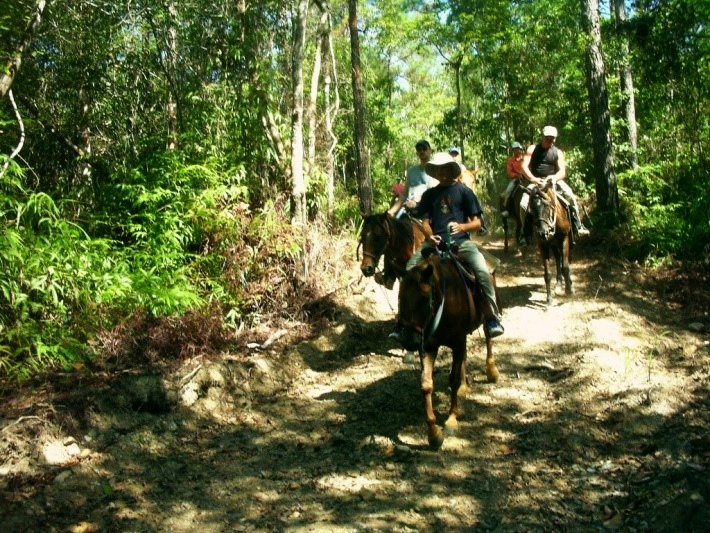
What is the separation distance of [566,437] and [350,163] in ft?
84.7

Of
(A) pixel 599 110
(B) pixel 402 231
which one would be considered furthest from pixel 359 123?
(B) pixel 402 231

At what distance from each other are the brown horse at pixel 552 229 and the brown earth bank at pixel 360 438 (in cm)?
179

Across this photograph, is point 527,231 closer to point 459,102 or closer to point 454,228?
point 454,228

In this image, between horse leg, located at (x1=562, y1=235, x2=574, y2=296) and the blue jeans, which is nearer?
the blue jeans

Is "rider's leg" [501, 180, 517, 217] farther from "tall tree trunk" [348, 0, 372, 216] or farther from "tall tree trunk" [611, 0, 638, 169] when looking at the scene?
"tall tree trunk" [611, 0, 638, 169]

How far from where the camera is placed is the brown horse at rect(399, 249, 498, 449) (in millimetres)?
→ 5484

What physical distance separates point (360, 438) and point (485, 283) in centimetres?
214

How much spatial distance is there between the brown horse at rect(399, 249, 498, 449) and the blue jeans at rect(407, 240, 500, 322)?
0.42 feet

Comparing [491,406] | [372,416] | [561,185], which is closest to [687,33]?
[561,185]

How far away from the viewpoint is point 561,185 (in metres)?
11.4

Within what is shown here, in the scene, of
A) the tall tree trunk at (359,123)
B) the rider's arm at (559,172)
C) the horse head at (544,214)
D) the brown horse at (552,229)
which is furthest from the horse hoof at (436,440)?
the tall tree trunk at (359,123)

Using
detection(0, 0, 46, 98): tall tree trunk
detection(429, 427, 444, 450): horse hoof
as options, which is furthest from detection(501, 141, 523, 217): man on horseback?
detection(0, 0, 46, 98): tall tree trunk

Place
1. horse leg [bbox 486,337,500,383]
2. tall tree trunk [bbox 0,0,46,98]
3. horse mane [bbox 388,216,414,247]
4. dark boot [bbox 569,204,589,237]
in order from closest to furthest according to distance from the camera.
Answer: tall tree trunk [bbox 0,0,46,98] < horse leg [bbox 486,337,500,383] < horse mane [bbox 388,216,414,247] < dark boot [bbox 569,204,589,237]

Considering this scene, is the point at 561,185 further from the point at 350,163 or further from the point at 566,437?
the point at 350,163
